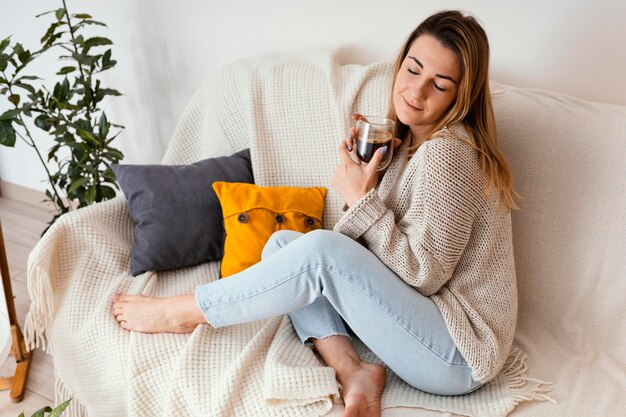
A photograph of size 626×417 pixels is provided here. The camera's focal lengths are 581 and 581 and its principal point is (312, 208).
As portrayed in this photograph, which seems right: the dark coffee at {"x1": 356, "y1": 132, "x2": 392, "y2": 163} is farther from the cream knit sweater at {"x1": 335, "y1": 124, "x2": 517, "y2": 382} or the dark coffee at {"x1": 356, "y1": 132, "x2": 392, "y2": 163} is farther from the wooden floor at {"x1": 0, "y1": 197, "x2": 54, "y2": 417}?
the wooden floor at {"x1": 0, "y1": 197, "x2": 54, "y2": 417}

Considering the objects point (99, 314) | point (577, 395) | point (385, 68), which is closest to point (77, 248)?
point (99, 314)

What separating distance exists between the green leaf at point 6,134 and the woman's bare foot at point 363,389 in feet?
4.30

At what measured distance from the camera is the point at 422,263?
1.26 metres

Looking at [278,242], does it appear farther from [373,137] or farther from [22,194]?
[22,194]

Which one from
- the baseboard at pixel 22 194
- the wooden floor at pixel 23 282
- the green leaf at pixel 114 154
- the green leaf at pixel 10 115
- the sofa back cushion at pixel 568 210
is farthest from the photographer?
the baseboard at pixel 22 194

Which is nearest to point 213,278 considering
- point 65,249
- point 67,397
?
point 65,249

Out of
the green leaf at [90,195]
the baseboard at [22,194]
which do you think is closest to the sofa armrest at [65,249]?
the green leaf at [90,195]

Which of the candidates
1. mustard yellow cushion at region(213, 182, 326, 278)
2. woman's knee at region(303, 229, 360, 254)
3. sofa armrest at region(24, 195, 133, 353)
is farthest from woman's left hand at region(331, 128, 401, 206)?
sofa armrest at region(24, 195, 133, 353)

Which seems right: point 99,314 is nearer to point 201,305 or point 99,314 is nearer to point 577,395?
point 201,305

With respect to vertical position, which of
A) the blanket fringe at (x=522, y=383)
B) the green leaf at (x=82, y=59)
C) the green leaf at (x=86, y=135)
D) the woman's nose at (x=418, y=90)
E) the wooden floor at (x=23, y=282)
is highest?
the woman's nose at (x=418, y=90)

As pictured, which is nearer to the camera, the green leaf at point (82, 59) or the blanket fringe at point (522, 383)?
the blanket fringe at point (522, 383)

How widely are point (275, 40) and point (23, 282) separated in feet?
4.62

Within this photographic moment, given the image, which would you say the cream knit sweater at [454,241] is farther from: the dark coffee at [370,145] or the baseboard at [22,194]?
A: the baseboard at [22,194]

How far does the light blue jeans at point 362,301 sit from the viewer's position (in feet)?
4.09
